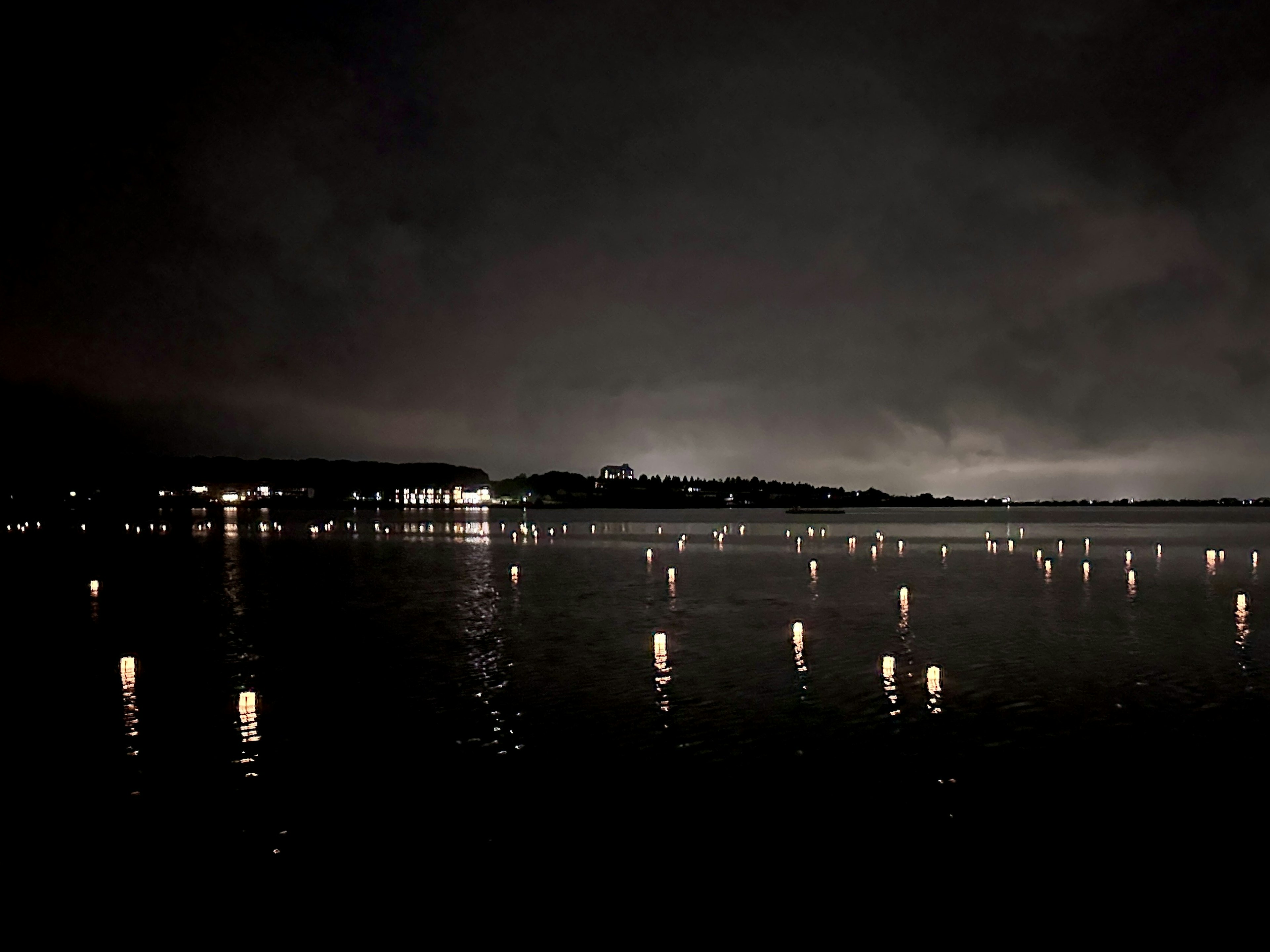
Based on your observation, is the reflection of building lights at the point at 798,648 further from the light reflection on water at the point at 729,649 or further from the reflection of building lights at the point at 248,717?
the reflection of building lights at the point at 248,717

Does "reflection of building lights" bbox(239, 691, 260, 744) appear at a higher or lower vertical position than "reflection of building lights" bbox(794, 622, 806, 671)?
higher

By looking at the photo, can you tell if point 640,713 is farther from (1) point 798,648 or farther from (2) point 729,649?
(1) point 798,648

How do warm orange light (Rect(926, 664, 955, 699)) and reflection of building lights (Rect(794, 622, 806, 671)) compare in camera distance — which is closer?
warm orange light (Rect(926, 664, 955, 699))

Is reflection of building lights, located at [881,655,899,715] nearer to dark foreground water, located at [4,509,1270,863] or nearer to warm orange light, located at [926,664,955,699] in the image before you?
dark foreground water, located at [4,509,1270,863]

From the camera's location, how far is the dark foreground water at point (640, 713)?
39.3 feet

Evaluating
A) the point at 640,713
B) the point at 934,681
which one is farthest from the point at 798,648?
the point at 640,713

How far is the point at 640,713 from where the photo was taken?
56.7 ft

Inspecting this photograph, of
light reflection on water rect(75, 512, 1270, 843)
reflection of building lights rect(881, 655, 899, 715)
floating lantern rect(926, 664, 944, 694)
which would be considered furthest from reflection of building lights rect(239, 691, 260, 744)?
floating lantern rect(926, 664, 944, 694)

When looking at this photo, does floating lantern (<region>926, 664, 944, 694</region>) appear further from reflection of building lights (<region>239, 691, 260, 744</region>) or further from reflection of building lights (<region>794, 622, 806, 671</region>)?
reflection of building lights (<region>239, 691, 260, 744</region>)

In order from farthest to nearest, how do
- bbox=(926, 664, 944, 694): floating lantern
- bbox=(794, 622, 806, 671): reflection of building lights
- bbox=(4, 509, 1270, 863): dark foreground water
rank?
bbox=(794, 622, 806, 671): reflection of building lights < bbox=(926, 664, 944, 694): floating lantern < bbox=(4, 509, 1270, 863): dark foreground water

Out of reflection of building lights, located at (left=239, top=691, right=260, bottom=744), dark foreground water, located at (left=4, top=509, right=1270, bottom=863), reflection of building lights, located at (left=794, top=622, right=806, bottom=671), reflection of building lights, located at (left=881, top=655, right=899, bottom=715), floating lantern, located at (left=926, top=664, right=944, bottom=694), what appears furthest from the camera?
reflection of building lights, located at (left=794, top=622, right=806, bottom=671)

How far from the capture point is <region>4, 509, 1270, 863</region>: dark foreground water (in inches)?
471

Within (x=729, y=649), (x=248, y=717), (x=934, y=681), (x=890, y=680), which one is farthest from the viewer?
(x=729, y=649)

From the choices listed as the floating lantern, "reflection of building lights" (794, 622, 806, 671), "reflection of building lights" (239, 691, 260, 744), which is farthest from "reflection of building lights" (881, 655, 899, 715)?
"reflection of building lights" (239, 691, 260, 744)
